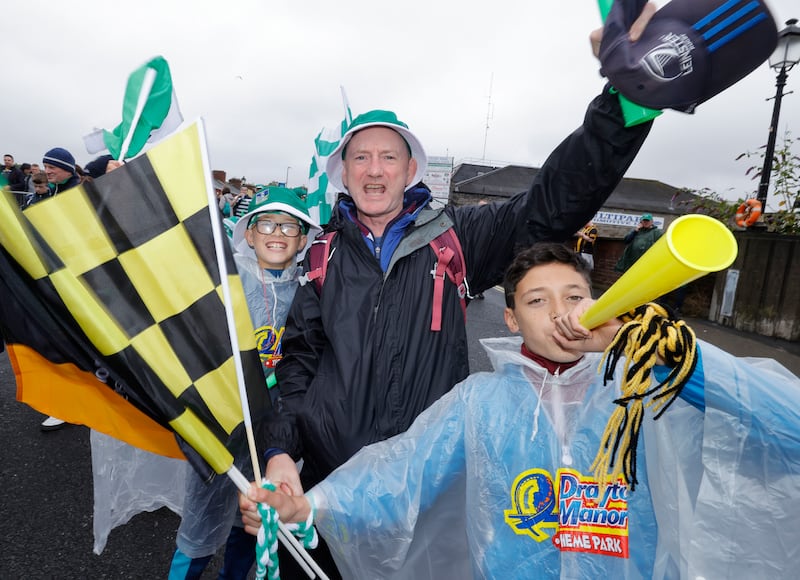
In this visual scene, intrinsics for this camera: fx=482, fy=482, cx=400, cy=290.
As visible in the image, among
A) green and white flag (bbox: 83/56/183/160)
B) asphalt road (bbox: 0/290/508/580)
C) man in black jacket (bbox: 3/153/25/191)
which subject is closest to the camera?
green and white flag (bbox: 83/56/183/160)

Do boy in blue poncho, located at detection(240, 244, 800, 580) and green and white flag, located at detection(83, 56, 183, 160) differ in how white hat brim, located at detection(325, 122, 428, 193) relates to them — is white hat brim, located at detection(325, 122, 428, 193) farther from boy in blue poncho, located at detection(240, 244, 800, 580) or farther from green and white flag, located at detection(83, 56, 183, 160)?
green and white flag, located at detection(83, 56, 183, 160)

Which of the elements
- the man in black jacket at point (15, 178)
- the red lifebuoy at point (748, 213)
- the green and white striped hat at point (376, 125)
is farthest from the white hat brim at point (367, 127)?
the man in black jacket at point (15, 178)

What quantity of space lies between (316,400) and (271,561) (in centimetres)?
53

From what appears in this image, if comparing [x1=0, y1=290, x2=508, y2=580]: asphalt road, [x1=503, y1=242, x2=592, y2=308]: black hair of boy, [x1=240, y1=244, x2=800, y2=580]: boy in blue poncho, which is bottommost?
[x1=0, y1=290, x2=508, y2=580]: asphalt road

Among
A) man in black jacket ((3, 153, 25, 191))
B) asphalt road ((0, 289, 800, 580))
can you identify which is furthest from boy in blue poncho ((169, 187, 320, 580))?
man in black jacket ((3, 153, 25, 191))

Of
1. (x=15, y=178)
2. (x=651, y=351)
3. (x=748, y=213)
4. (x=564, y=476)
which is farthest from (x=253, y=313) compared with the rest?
(x=15, y=178)

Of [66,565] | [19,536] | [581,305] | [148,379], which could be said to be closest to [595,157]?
[581,305]

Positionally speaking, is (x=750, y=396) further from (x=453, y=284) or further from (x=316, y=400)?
(x=316, y=400)

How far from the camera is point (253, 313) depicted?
2518 mm

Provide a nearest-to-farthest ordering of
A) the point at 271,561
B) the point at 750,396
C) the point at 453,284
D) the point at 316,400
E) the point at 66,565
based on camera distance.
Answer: the point at 750,396, the point at 271,561, the point at 316,400, the point at 453,284, the point at 66,565

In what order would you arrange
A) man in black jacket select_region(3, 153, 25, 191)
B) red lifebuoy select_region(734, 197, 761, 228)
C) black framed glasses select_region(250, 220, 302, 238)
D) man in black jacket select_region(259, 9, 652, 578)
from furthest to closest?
man in black jacket select_region(3, 153, 25, 191) < red lifebuoy select_region(734, 197, 761, 228) < black framed glasses select_region(250, 220, 302, 238) < man in black jacket select_region(259, 9, 652, 578)

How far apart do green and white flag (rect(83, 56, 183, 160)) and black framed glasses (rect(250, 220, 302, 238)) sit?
0.65 m

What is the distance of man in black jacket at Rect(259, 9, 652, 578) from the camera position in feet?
4.91

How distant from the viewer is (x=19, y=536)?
8.34 ft
